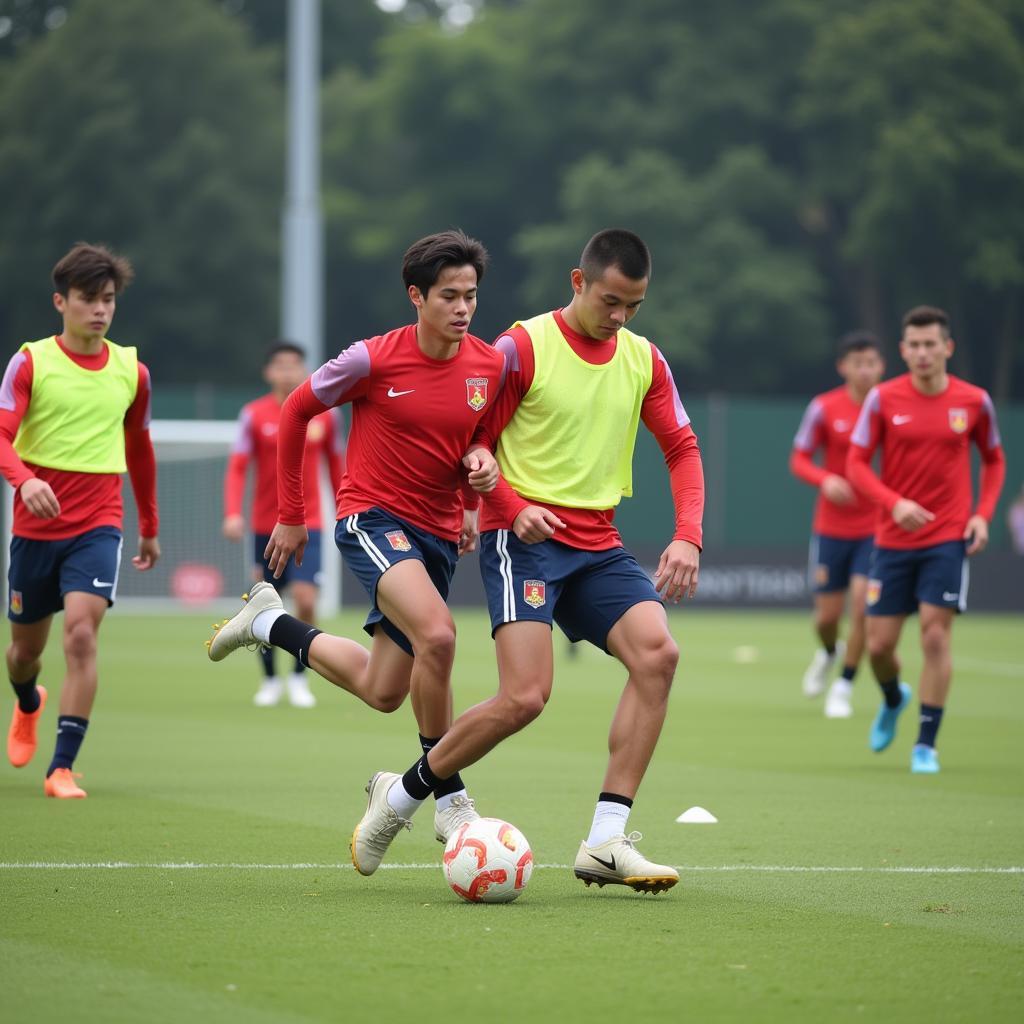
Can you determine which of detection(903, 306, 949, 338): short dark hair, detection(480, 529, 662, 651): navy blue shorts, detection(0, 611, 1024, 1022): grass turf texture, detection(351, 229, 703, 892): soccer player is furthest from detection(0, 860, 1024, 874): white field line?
detection(903, 306, 949, 338): short dark hair

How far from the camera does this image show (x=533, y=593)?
22.8 ft

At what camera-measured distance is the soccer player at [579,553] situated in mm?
6902

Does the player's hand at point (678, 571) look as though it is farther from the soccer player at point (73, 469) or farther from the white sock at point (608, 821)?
the soccer player at point (73, 469)

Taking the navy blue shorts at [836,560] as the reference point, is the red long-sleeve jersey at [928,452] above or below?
above

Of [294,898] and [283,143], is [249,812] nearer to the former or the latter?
[294,898]

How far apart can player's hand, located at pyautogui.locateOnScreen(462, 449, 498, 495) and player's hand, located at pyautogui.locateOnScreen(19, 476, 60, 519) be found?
2406mm

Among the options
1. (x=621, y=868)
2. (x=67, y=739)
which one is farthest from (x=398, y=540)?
(x=67, y=739)

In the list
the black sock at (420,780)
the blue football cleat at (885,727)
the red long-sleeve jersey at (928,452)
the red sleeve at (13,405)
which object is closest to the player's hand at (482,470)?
the black sock at (420,780)

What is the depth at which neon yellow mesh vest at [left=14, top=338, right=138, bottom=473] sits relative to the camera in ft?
30.9

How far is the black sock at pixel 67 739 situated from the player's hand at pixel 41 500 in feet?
4.13

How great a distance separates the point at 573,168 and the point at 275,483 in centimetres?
3688

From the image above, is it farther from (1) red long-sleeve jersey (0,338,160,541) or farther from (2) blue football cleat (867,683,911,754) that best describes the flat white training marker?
(2) blue football cleat (867,683,911,754)

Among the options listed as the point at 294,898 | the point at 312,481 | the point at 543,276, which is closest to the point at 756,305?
the point at 543,276

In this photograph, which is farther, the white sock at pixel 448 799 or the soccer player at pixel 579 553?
the white sock at pixel 448 799
